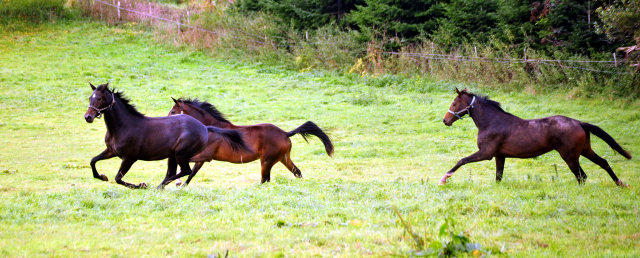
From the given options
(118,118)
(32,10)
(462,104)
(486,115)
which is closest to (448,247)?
(486,115)

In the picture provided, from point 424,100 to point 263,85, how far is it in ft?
23.9

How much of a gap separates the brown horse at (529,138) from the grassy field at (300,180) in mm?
385

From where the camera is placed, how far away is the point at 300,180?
30.3 feet

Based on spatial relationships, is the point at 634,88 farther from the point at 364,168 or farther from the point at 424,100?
the point at 364,168

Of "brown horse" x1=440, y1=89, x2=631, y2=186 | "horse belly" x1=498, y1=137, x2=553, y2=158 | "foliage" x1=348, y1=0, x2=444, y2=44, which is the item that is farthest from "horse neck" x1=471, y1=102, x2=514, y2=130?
"foliage" x1=348, y1=0, x2=444, y2=44

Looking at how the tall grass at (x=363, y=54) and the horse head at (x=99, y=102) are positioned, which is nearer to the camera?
the horse head at (x=99, y=102)

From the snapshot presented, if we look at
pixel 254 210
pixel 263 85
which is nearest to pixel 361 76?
pixel 263 85

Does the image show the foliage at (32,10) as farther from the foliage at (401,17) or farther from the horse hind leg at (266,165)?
the horse hind leg at (266,165)

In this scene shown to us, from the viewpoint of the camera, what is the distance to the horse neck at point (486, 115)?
926 cm

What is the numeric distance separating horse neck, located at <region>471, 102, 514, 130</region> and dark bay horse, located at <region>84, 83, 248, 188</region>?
14.5 feet

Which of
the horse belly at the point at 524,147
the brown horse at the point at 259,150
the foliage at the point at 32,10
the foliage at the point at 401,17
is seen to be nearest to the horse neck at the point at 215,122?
the brown horse at the point at 259,150

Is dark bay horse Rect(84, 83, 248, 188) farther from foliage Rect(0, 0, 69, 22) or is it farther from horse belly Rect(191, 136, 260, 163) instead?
foliage Rect(0, 0, 69, 22)

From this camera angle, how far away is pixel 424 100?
19.6 metres

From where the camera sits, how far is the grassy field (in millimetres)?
5082
